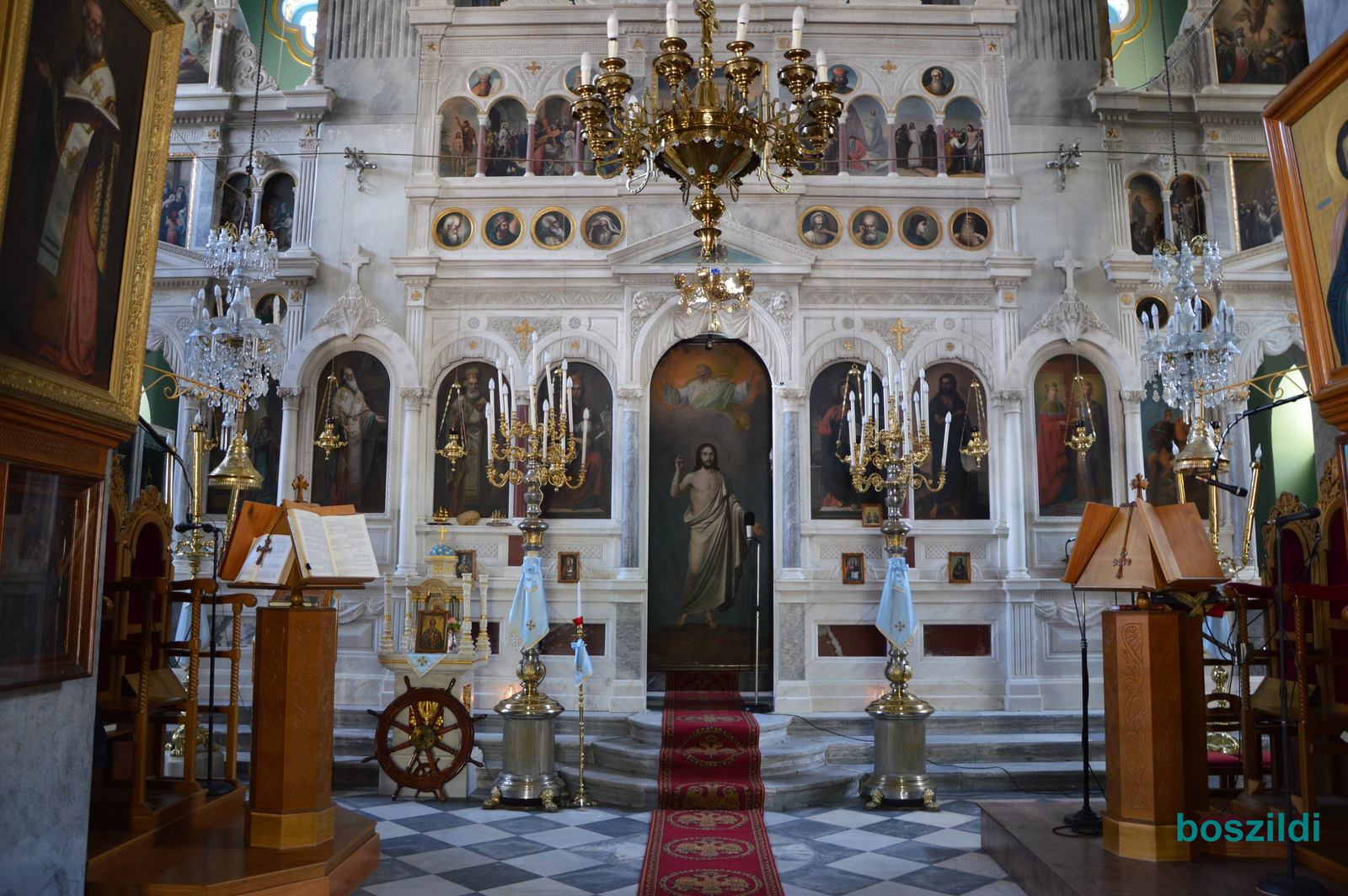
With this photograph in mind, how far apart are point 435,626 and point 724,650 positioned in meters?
3.09

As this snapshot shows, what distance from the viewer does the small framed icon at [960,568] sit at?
9320mm

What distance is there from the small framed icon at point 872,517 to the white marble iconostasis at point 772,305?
4.8 inches

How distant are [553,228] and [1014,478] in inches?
216

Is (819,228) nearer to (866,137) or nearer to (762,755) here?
(866,137)

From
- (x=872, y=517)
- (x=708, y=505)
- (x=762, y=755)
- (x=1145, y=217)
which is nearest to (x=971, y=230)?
(x=1145, y=217)

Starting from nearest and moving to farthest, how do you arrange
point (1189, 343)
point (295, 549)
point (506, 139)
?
point (295, 549) → point (1189, 343) → point (506, 139)

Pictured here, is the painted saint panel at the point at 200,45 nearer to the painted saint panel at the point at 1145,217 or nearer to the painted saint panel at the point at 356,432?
the painted saint panel at the point at 356,432

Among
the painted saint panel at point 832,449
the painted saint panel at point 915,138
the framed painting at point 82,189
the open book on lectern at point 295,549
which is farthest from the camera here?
the painted saint panel at point 915,138

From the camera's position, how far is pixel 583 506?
955 cm

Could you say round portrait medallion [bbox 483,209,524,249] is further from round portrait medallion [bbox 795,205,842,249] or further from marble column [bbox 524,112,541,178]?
round portrait medallion [bbox 795,205,842,249]

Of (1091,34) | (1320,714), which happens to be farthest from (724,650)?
(1091,34)

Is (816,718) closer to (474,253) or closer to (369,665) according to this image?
(369,665)

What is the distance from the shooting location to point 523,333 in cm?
976

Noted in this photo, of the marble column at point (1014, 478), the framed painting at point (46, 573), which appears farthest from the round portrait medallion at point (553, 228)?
the framed painting at point (46, 573)
